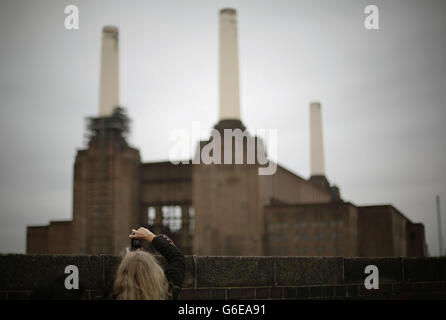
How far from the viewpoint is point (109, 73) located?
43062 mm

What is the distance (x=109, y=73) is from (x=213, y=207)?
12.6 m

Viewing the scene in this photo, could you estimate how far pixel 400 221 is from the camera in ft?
127

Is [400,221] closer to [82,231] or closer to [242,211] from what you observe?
[242,211]

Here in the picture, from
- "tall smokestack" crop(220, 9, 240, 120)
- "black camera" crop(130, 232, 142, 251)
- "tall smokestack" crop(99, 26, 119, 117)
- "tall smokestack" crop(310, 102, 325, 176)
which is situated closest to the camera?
"black camera" crop(130, 232, 142, 251)

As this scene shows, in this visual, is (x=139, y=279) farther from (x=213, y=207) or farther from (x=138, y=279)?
(x=213, y=207)

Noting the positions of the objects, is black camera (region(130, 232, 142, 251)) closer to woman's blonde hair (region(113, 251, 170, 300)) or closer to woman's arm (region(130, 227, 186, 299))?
woman's arm (region(130, 227, 186, 299))

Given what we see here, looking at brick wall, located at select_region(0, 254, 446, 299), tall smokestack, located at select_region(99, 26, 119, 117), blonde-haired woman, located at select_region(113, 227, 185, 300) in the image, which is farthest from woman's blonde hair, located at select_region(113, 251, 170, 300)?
tall smokestack, located at select_region(99, 26, 119, 117)

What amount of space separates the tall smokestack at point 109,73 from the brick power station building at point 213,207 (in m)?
0.07

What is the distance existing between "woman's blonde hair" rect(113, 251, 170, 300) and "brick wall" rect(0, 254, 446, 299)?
2.29m

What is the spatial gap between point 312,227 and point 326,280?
2988 centimetres

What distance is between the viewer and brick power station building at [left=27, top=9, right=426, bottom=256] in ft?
118

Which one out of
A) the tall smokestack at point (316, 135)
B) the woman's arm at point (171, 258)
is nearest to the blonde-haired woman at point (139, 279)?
the woman's arm at point (171, 258)

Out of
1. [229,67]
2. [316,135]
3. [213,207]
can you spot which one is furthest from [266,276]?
[316,135]
